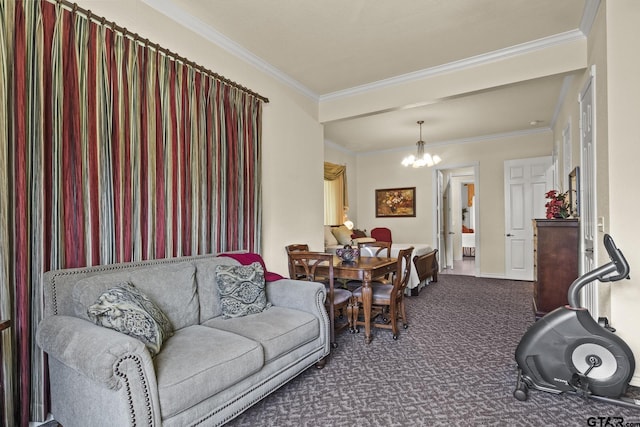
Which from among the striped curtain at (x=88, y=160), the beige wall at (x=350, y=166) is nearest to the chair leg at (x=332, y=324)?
the striped curtain at (x=88, y=160)

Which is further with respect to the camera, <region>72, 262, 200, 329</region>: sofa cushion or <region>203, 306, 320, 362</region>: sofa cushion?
<region>203, 306, 320, 362</region>: sofa cushion

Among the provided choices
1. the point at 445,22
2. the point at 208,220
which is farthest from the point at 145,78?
the point at 445,22

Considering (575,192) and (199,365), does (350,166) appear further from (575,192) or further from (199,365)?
(199,365)

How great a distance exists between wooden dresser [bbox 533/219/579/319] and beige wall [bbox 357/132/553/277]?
3103mm

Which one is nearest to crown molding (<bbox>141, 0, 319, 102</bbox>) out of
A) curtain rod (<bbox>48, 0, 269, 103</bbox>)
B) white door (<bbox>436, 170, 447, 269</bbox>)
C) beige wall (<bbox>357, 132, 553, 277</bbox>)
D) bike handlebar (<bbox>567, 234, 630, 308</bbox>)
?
curtain rod (<bbox>48, 0, 269, 103</bbox>)

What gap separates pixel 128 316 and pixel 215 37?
262cm

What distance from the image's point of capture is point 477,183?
6.88m

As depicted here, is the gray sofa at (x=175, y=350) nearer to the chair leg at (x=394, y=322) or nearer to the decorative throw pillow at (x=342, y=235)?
the chair leg at (x=394, y=322)

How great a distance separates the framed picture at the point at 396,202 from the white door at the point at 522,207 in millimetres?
1871

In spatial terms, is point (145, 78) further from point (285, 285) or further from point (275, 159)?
point (285, 285)

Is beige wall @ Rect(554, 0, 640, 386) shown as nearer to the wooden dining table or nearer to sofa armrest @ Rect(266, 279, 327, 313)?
the wooden dining table

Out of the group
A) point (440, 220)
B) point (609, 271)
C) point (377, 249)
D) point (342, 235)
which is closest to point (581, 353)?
point (609, 271)

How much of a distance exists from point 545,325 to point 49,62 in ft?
11.5

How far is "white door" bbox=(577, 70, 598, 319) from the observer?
287 centimetres
